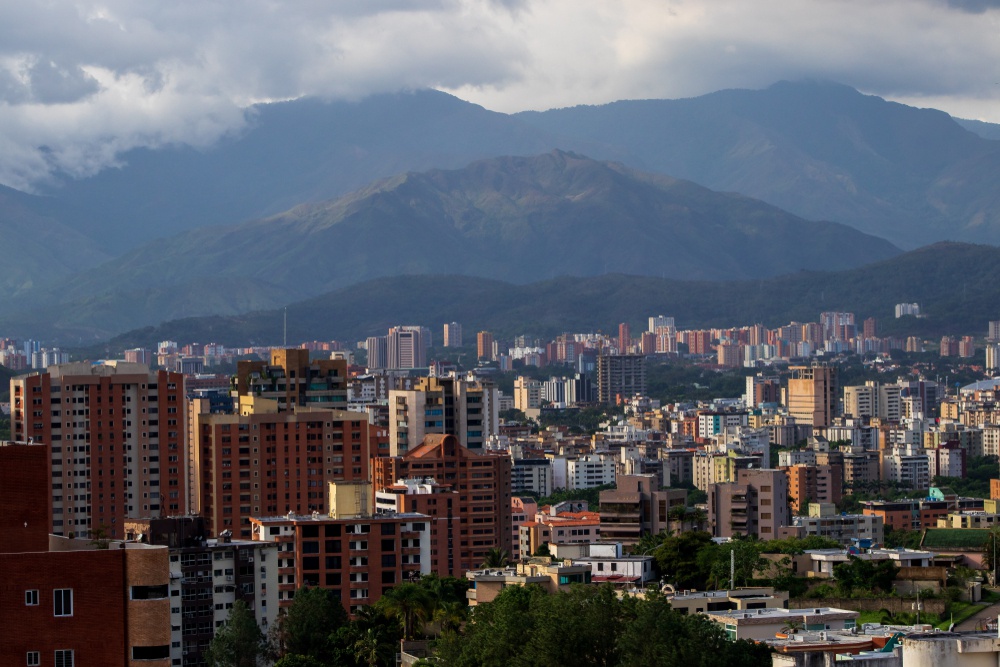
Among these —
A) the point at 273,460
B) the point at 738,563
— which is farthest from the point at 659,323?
the point at 738,563

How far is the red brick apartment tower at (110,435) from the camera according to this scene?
39.5 metres

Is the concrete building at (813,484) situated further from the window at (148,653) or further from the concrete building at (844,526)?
the window at (148,653)

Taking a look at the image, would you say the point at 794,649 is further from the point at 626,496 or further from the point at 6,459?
the point at 626,496

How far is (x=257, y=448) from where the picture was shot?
39.7m

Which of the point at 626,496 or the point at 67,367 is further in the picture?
the point at 67,367

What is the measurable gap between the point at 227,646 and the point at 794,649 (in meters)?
10.0

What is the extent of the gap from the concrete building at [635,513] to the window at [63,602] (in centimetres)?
2789

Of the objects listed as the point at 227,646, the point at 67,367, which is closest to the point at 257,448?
the point at 67,367

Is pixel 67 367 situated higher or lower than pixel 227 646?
higher

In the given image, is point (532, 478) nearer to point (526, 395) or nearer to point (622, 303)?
point (526, 395)

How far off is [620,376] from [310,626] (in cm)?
9641

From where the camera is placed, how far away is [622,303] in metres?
184

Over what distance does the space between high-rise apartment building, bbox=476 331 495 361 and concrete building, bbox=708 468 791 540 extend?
114225 mm

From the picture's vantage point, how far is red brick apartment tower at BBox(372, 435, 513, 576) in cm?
3691
